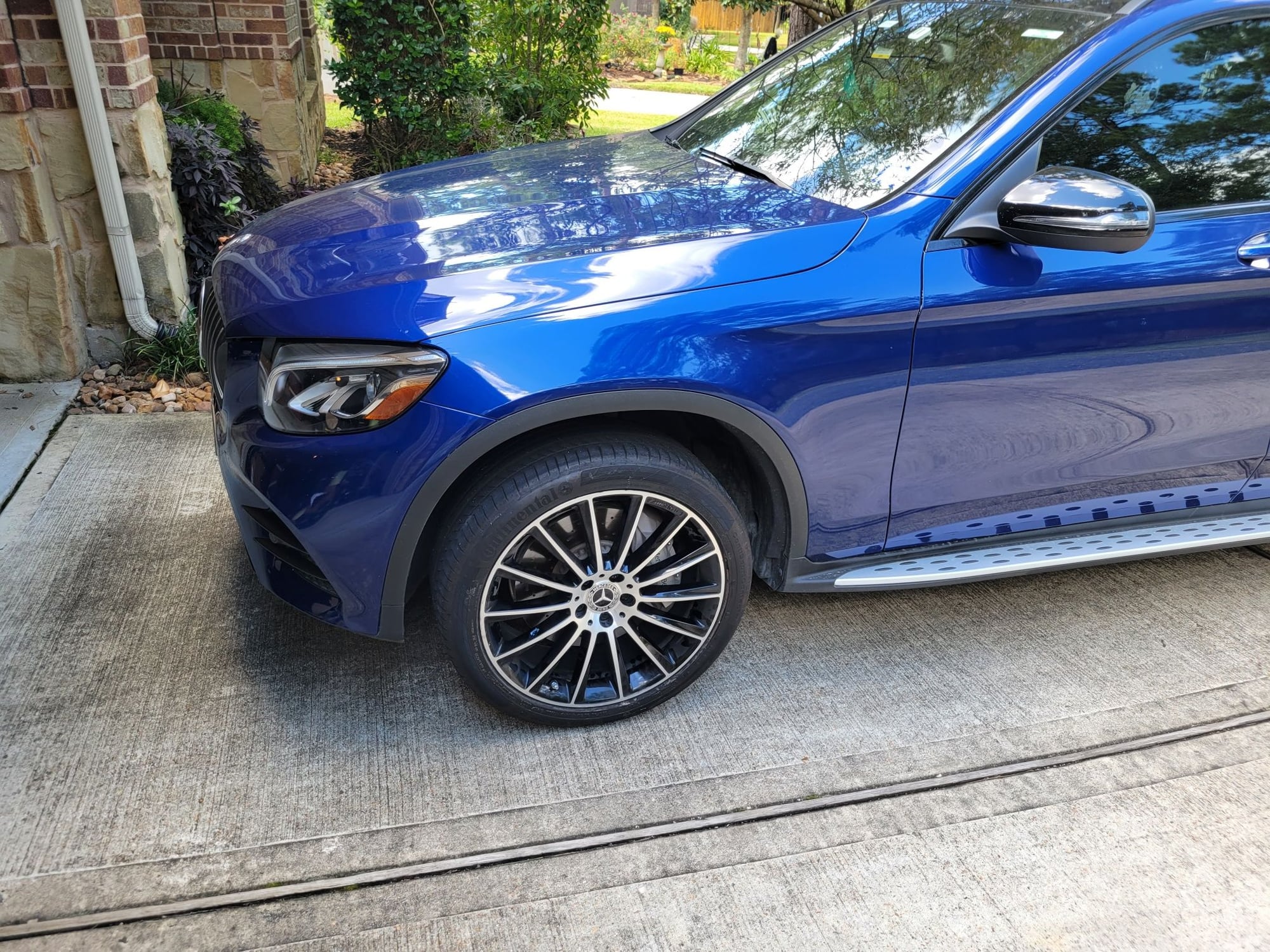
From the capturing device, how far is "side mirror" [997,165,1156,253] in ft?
7.76

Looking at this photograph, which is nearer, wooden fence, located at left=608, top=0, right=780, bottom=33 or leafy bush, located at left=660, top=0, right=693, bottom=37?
leafy bush, located at left=660, top=0, right=693, bottom=37

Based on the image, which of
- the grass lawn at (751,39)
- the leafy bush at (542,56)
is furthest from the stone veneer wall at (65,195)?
the grass lawn at (751,39)

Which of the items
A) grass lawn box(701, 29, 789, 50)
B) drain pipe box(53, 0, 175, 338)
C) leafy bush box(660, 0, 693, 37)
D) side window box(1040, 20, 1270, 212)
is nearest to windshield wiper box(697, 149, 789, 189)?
side window box(1040, 20, 1270, 212)

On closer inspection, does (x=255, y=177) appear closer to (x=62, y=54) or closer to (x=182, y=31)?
(x=182, y=31)

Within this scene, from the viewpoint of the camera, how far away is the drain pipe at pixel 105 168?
158 inches

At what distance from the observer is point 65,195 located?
171 inches

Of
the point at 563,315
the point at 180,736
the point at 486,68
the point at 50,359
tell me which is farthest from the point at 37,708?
the point at 486,68

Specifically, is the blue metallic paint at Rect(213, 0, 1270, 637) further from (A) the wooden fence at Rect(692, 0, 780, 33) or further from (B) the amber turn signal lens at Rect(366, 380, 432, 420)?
(A) the wooden fence at Rect(692, 0, 780, 33)

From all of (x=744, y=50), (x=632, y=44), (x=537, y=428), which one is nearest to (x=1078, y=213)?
(x=537, y=428)

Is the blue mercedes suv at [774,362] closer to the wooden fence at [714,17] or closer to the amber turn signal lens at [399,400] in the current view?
the amber turn signal lens at [399,400]

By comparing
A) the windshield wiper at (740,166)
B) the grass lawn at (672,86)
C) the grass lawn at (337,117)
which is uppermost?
the windshield wiper at (740,166)

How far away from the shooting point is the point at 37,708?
2.67m

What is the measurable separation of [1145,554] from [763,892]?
158cm

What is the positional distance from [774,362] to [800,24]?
5.91m
